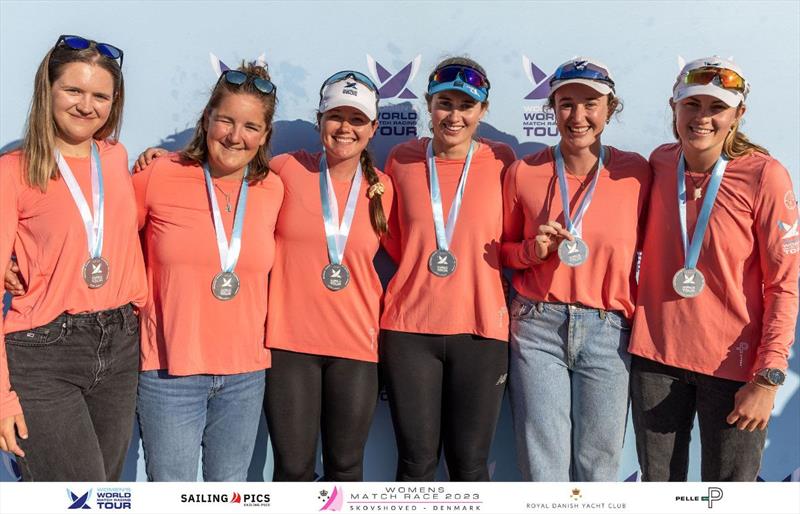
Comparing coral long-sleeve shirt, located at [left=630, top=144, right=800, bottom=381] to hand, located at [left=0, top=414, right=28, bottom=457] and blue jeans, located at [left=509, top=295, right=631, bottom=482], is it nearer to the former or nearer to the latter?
blue jeans, located at [left=509, top=295, right=631, bottom=482]

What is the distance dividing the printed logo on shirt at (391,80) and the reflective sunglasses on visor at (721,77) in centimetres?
143

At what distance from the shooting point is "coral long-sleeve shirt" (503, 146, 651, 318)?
10.1ft

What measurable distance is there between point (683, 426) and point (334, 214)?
1.75 metres

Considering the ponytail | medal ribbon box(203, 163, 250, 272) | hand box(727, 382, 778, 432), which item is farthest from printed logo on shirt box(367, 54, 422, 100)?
hand box(727, 382, 778, 432)

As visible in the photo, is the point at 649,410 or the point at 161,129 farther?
the point at 161,129

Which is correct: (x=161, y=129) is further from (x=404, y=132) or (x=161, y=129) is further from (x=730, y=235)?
(x=730, y=235)

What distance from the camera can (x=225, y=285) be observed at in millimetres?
3014

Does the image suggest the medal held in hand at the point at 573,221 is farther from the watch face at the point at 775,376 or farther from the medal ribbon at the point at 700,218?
the watch face at the point at 775,376

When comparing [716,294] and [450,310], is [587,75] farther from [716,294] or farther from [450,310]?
[450,310]

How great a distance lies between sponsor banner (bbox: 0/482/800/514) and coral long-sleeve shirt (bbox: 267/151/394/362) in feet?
1.99

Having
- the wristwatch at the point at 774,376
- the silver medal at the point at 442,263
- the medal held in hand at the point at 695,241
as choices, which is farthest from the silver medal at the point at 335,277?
the wristwatch at the point at 774,376

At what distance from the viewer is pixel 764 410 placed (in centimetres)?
283

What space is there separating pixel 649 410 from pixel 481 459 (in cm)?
76

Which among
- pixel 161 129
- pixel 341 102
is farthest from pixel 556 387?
pixel 161 129
